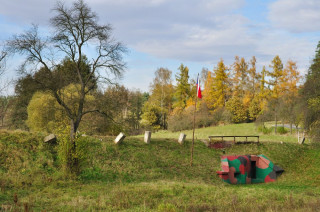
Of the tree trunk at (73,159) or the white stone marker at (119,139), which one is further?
the white stone marker at (119,139)

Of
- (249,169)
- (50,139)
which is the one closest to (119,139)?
(50,139)

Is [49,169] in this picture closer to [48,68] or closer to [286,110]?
[48,68]

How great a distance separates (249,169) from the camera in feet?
71.6

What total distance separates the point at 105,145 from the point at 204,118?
36690 millimetres

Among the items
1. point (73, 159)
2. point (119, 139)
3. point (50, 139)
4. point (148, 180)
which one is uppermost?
point (50, 139)

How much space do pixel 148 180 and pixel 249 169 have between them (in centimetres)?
927

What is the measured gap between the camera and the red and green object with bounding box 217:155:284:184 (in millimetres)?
20594

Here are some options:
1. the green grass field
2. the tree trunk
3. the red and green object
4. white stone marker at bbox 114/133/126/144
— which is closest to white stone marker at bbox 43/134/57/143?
the green grass field

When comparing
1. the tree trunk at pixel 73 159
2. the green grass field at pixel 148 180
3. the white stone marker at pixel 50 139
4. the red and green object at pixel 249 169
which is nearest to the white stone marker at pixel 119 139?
the green grass field at pixel 148 180

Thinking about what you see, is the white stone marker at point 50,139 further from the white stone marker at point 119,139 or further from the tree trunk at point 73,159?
the white stone marker at point 119,139

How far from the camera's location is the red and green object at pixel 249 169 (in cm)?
2059

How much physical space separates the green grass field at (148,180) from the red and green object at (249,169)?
65cm

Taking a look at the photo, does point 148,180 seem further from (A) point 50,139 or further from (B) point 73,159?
(A) point 50,139

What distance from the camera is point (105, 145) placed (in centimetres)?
1950
